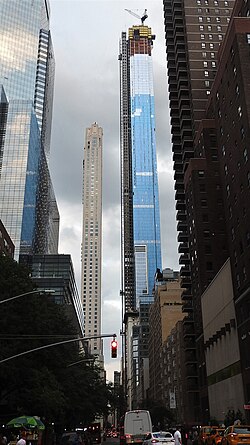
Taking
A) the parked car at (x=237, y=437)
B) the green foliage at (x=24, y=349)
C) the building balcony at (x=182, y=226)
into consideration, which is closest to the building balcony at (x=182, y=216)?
the building balcony at (x=182, y=226)

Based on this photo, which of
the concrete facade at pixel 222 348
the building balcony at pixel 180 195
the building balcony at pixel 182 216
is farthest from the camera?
the building balcony at pixel 180 195

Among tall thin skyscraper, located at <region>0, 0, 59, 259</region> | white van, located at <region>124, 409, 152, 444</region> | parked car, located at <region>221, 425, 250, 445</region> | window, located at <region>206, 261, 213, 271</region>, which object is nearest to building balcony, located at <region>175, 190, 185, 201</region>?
window, located at <region>206, 261, 213, 271</region>

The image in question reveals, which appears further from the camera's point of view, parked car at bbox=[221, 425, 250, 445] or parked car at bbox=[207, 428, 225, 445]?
parked car at bbox=[207, 428, 225, 445]

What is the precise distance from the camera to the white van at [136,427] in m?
40.8

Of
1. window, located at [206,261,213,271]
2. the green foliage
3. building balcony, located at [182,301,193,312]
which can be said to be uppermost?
window, located at [206,261,213,271]

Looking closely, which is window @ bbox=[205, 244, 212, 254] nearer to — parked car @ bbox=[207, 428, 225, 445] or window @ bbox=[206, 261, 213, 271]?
window @ bbox=[206, 261, 213, 271]

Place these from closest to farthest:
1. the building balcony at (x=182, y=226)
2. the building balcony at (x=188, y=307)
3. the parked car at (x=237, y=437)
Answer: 1. the parked car at (x=237, y=437)
2. the building balcony at (x=188, y=307)
3. the building balcony at (x=182, y=226)

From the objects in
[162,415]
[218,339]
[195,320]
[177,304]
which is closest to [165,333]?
[177,304]

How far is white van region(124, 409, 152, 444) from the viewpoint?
40.8m

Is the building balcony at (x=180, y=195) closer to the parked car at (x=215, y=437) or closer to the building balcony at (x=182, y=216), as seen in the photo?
the building balcony at (x=182, y=216)

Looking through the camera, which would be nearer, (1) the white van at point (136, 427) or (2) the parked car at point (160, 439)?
(2) the parked car at point (160, 439)

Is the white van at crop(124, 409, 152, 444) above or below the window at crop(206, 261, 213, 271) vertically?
below

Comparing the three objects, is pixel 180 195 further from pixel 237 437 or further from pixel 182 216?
pixel 237 437

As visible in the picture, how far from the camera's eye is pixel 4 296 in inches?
1524
